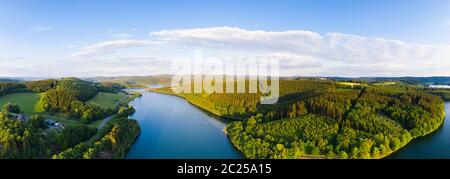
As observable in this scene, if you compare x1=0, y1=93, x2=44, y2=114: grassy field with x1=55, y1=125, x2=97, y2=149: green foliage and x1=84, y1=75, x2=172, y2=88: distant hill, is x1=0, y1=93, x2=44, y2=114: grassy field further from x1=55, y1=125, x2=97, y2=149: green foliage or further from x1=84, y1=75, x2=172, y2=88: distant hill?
x1=84, y1=75, x2=172, y2=88: distant hill

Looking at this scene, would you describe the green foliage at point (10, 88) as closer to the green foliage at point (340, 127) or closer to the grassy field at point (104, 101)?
the grassy field at point (104, 101)

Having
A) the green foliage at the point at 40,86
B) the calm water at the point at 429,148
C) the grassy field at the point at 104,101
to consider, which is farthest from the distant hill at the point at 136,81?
the calm water at the point at 429,148

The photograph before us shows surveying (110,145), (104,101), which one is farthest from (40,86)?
(110,145)

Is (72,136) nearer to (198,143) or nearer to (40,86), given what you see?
(198,143)

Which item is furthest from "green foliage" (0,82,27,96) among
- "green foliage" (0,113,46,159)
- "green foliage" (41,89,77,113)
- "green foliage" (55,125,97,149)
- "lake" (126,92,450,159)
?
"green foliage" (55,125,97,149)
